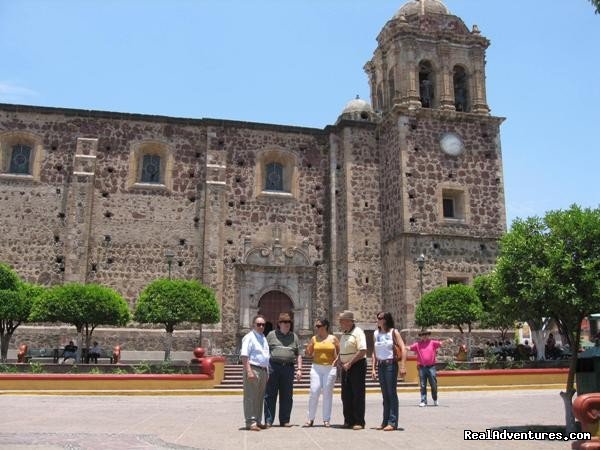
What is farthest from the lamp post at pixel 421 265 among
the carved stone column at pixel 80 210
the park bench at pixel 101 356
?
the carved stone column at pixel 80 210

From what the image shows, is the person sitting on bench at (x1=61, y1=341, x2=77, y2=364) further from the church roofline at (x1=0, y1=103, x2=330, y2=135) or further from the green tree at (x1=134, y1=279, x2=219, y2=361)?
the church roofline at (x1=0, y1=103, x2=330, y2=135)

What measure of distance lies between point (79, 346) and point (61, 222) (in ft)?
20.3

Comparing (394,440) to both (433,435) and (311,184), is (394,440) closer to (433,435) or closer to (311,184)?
(433,435)

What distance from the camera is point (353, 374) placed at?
7809mm

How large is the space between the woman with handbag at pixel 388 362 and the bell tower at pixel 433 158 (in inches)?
528

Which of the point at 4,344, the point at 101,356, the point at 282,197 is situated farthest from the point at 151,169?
the point at 4,344

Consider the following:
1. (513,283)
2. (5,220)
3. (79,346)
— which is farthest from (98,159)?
(513,283)

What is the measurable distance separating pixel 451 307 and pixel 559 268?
473 inches

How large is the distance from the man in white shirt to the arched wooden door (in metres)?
16.0

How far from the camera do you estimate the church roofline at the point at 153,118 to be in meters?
23.6

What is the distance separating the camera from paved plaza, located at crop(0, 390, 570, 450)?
6312 millimetres

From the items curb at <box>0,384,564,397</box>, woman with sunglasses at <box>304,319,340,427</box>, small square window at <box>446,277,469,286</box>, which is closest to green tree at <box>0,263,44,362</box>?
curb at <box>0,384,564,397</box>

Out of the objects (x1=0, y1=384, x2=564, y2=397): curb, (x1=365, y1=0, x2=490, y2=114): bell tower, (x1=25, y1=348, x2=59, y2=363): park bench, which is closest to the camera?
(x1=0, y1=384, x2=564, y2=397): curb

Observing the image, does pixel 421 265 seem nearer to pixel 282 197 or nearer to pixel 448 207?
pixel 448 207
